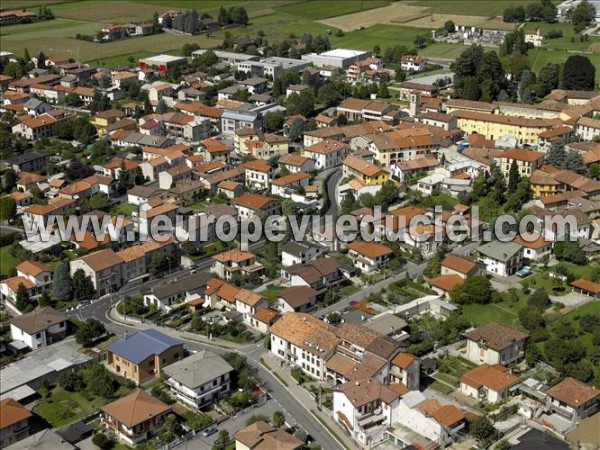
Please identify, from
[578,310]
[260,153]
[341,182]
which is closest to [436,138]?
[341,182]

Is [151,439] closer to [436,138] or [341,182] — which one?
[341,182]

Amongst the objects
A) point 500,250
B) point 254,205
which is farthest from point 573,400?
point 254,205

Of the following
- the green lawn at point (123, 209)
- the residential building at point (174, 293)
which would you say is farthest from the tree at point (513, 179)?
the green lawn at point (123, 209)

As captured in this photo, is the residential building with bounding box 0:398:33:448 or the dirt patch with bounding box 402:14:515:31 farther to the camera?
the dirt patch with bounding box 402:14:515:31

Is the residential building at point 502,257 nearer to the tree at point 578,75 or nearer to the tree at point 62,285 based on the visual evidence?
the tree at point 62,285

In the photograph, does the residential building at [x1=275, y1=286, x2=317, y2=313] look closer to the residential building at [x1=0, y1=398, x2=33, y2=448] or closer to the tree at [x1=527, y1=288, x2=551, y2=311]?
the tree at [x1=527, y1=288, x2=551, y2=311]

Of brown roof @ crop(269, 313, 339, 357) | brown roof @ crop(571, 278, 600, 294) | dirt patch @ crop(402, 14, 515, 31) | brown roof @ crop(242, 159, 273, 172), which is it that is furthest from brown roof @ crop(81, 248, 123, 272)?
dirt patch @ crop(402, 14, 515, 31)
